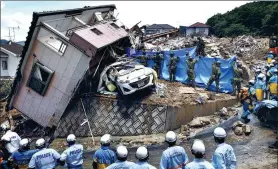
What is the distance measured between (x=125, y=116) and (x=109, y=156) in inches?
246

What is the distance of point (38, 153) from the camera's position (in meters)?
6.51

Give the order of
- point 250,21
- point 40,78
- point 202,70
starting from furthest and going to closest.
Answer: point 250,21
point 202,70
point 40,78

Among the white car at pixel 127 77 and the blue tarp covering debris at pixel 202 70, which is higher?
the blue tarp covering debris at pixel 202 70

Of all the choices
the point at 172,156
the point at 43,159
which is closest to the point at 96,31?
the point at 43,159

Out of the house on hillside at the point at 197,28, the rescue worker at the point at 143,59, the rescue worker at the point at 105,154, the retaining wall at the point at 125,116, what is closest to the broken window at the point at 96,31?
the retaining wall at the point at 125,116

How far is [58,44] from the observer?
13062 millimetres

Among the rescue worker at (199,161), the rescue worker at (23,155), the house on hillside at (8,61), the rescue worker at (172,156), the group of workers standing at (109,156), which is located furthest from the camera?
the house on hillside at (8,61)

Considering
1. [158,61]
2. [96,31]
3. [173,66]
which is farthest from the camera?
[158,61]

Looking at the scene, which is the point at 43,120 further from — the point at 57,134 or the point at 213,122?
the point at 213,122

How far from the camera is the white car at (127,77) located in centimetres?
1284

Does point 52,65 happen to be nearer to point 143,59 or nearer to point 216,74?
point 143,59

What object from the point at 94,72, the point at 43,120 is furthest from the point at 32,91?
the point at 94,72

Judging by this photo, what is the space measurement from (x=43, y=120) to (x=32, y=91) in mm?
1174

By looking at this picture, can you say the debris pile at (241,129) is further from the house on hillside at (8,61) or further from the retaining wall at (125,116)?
the house on hillside at (8,61)
